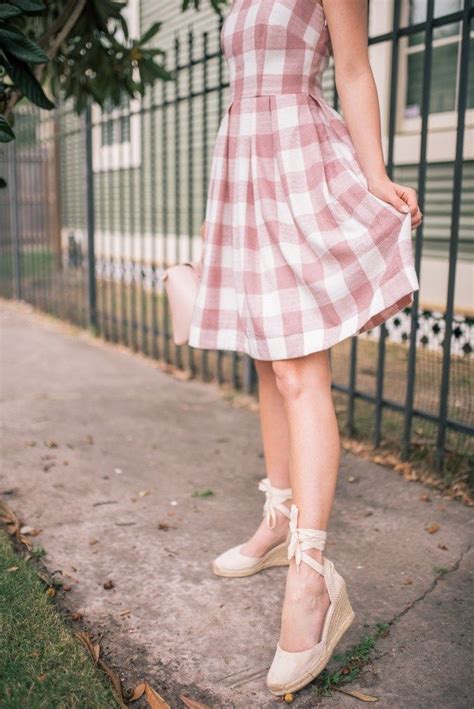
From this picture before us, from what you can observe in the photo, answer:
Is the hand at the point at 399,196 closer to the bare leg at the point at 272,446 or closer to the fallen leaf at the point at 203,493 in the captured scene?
the bare leg at the point at 272,446

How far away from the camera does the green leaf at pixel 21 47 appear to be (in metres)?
2.05

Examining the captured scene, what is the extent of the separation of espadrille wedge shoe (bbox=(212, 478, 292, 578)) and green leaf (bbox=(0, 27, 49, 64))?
A: 1.45m

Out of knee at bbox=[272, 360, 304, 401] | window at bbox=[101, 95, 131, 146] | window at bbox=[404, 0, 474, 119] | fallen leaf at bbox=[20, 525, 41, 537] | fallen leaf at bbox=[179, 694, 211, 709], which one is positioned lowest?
fallen leaf at bbox=[179, 694, 211, 709]

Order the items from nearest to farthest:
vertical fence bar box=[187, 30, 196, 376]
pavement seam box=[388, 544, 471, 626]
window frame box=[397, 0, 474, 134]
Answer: pavement seam box=[388, 544, 471, 626]
vertical fence bar box=[187, 30, 196, 376]
window frame box=[397, 0, 474, 134]

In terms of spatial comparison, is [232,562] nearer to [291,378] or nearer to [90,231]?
[291,378]

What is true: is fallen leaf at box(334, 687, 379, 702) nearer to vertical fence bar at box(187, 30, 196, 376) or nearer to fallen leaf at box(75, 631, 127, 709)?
fallen leaf at box(75, 631, 127, 709)

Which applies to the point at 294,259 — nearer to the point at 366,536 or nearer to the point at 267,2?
the point at 267,2

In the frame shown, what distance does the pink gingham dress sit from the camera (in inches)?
67.7

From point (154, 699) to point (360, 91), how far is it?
5.07ft

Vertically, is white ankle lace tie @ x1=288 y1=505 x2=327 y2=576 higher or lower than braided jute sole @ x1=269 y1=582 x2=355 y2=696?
higher

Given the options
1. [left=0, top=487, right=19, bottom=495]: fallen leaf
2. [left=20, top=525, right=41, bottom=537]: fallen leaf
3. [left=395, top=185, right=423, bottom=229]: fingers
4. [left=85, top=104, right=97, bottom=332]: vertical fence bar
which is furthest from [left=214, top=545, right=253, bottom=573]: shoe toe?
[left=85, top=104, right=97, bottom=332]: vertical fence bar

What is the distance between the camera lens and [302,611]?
5.48 feet

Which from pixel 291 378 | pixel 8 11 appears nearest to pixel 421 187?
pixel 291 378

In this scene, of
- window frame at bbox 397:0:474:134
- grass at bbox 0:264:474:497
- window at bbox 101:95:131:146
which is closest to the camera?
grass at bbox 0:264:474:497
